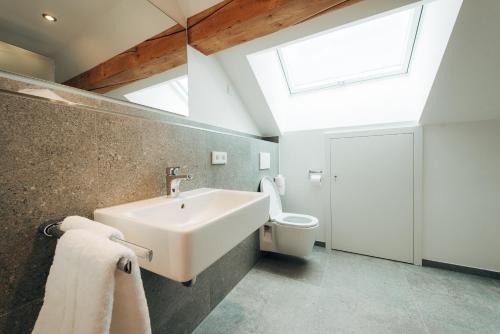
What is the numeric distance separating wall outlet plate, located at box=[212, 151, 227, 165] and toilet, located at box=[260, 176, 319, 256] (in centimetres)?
59

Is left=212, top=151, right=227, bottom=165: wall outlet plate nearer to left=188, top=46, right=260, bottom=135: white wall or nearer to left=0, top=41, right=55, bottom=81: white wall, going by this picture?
left=188, top=46, right=260, bottom=135: white wall

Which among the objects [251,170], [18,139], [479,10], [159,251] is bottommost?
[159,251]

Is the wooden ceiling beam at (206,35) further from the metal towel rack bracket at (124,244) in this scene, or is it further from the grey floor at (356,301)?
the grey floor at (356,301)

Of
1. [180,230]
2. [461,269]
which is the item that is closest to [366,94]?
[461,269]

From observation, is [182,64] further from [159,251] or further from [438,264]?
[438,264]

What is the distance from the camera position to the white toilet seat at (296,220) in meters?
1.69

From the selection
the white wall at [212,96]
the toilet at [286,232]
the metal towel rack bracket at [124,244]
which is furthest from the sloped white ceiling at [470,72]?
the metal towel rack bracket at [124,244]

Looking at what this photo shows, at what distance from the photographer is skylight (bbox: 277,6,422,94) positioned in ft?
5.54

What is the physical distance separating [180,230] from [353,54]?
7.44ft

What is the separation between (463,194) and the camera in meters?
1.65

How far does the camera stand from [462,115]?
61.6 inches

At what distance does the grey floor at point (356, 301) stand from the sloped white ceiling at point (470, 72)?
1.34 meters

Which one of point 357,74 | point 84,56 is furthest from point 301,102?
point 84,56

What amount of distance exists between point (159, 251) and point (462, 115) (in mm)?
2293
